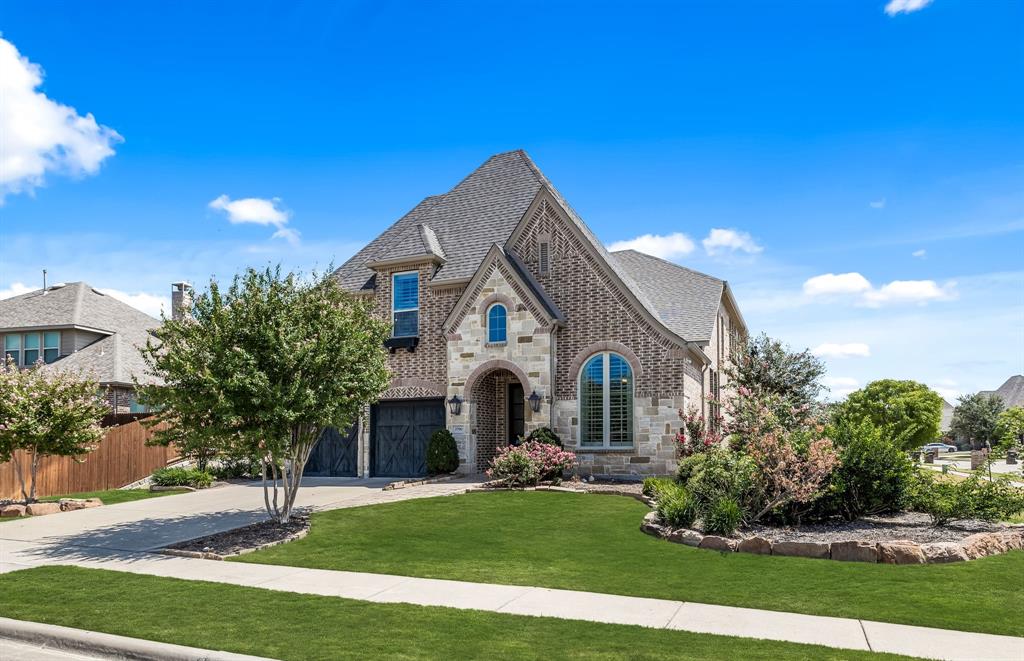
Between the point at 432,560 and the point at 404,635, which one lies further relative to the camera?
the point at 432,560

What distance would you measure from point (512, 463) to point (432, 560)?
26.4ft

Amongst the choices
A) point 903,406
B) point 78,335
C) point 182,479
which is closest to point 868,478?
point 182,479

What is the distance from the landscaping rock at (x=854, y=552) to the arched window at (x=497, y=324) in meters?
13.9

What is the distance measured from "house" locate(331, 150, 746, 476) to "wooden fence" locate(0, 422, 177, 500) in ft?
20.9

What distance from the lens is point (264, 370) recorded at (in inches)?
567

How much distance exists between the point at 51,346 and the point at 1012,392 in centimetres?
10393

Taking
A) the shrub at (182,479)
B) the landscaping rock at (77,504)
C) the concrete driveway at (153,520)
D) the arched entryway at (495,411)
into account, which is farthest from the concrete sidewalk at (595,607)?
the arched entryway at (495,411)

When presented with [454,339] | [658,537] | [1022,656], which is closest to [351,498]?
[454,339]

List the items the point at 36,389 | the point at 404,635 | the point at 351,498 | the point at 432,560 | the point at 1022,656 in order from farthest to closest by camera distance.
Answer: the point at 351,498
the point at 36,389
the point at 432,560
the point at 404,635
the point at 1022,656

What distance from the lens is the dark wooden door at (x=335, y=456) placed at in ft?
87.5

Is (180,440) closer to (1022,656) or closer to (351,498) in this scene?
(351,498)

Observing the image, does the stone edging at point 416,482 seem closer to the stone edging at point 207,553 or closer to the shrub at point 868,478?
the stone edging at point 207,553

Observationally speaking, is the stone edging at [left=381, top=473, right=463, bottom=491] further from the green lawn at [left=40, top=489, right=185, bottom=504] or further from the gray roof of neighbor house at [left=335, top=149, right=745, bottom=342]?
the gray roof of neighbor house at [left=335, top=149, right=745, bottom=342]

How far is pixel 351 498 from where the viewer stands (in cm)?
1945
